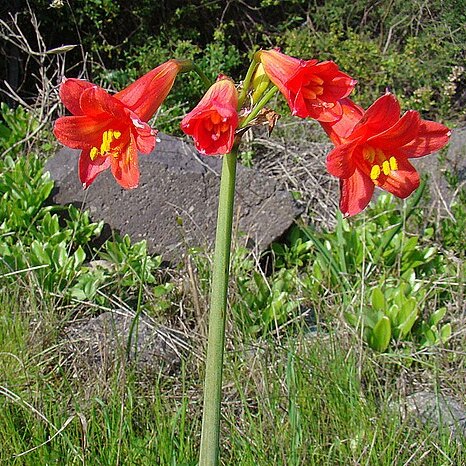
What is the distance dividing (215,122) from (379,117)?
0.28 meters

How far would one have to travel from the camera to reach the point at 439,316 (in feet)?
9.21

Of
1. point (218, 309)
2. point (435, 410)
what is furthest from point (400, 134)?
point (435, 410)

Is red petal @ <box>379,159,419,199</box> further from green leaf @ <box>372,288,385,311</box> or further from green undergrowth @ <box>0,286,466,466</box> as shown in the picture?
green leaf @ <box>372,288,385,311</box>

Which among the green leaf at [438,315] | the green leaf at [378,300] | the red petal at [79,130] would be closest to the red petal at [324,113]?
the red petal at [79,130]

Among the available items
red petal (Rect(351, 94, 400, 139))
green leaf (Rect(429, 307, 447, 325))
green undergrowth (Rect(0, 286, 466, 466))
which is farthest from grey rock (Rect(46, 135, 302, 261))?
red petal (Rect(351, 94, 400, 139))

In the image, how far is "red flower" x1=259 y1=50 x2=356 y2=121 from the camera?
115 cm

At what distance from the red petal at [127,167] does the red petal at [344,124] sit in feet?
1.13

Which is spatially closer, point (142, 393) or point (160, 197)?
point (142, 393)

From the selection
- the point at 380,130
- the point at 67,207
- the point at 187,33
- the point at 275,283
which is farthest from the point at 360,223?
the point at 187,33

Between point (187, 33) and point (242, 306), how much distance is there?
4.52 m

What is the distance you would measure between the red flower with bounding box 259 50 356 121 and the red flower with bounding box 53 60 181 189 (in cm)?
19

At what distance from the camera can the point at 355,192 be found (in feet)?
4.14

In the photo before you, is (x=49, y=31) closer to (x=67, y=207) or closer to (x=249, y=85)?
(x=67, y=207)

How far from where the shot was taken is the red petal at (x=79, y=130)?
3.97 feet
